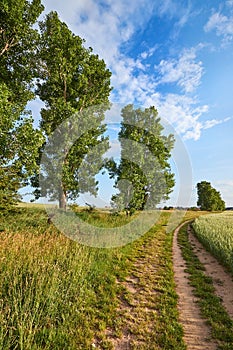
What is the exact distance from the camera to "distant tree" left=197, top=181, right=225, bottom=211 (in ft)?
241

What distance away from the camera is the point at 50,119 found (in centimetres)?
1387

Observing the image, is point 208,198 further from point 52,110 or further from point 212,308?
point 212,308

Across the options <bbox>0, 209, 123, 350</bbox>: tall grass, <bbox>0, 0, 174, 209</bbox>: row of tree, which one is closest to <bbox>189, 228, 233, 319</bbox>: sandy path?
<bbox>0, 209, 123, 350</bbox>: tall grass

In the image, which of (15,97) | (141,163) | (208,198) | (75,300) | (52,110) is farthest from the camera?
(208,198)

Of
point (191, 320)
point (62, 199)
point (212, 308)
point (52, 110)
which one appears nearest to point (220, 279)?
point (212, 308)

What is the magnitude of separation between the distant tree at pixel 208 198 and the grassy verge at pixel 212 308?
232 ft

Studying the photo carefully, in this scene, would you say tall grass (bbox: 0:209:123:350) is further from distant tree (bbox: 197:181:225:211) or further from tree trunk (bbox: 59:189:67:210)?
distant tree (bbox: 197:181:225:211)

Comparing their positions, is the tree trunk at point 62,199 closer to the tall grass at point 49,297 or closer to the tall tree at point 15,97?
the tall tree at point 15,97

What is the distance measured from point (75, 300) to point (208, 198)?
3022 inches

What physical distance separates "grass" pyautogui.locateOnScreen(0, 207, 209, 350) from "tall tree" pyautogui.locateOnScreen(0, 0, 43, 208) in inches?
131

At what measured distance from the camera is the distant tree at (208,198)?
73.4m

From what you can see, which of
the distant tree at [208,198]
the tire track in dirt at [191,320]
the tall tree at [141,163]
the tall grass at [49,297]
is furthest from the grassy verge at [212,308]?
the distant tree at [208,198]

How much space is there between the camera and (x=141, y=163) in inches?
817

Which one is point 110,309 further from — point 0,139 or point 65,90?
point 65,90
